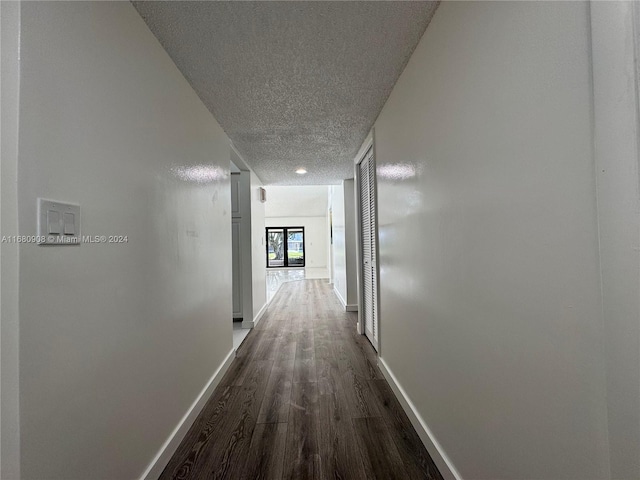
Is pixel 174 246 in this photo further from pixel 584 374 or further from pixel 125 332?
pixel 584 374

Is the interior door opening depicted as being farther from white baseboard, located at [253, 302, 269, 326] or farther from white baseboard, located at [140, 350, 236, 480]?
white baseboard, located at [140, 350, 236, 480]

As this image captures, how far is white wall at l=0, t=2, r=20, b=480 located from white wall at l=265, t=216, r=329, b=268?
12.7 m

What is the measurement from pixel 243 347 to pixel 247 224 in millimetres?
1591

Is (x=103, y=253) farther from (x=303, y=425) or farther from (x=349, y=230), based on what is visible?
(x=349, y=230)

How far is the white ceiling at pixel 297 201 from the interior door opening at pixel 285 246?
899 mm

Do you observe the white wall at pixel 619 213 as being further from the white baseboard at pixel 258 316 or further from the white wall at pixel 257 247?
the white baseboard at pixel 258 316

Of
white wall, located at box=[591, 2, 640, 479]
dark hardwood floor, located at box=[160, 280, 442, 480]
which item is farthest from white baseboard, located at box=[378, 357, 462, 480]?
white wall, located at box=[591, 2, 640, 479]

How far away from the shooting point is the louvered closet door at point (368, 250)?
2.96 metres

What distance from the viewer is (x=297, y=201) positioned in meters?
11.5

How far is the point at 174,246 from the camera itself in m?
1.56

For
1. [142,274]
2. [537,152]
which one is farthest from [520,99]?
[142,274]

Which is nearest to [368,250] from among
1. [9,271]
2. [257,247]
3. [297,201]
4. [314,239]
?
[257,247]

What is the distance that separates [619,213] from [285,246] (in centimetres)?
1348

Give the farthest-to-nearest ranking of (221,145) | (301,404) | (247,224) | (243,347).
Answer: (247,224) → (243,347) → (221,145) → (301,404)
